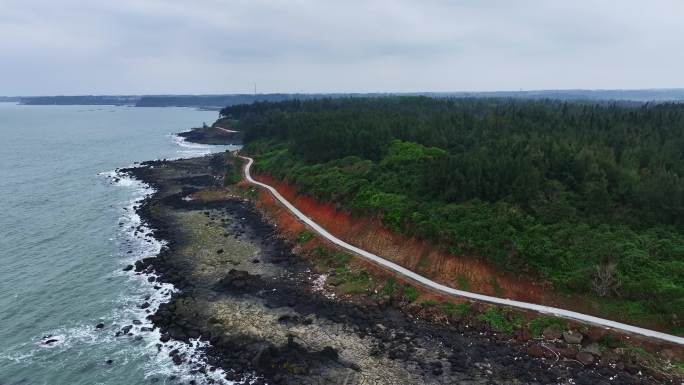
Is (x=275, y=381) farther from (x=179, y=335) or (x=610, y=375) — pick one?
(x=610, y=375)

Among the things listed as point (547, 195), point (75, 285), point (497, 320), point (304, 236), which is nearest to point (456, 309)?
point (497, 320)

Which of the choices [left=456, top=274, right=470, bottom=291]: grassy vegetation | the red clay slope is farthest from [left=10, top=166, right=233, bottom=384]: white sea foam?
[left=456, top=274, right=470, bottom=291]: grassy vegetation

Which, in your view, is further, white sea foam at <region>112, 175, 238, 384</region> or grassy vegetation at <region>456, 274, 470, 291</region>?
grassy vegetation at <region>456, 274, 470, 291</region>

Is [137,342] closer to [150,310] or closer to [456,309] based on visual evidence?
[150,310]

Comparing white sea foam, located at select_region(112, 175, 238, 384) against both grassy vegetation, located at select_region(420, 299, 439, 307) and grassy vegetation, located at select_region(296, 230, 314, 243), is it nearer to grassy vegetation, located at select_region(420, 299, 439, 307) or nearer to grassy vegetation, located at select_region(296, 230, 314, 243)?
grassy vegetation, located at select_region(296, 230, 314, 243)

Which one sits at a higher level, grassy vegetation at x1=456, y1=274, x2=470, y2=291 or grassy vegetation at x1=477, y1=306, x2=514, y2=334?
grassy vegetation at x1=456, y1=274, x2=470, y2=291

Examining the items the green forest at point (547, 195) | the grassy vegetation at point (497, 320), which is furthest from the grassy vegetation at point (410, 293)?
the grassy vegetation at point (497, 320)

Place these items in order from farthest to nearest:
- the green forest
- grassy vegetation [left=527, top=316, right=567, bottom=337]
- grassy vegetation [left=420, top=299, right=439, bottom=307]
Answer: grassy vegetation [left=420, top=299, right=439, bottom=307] < the green forest < grassy vegetation [left=527, top=316, right=567, bottom=337]
